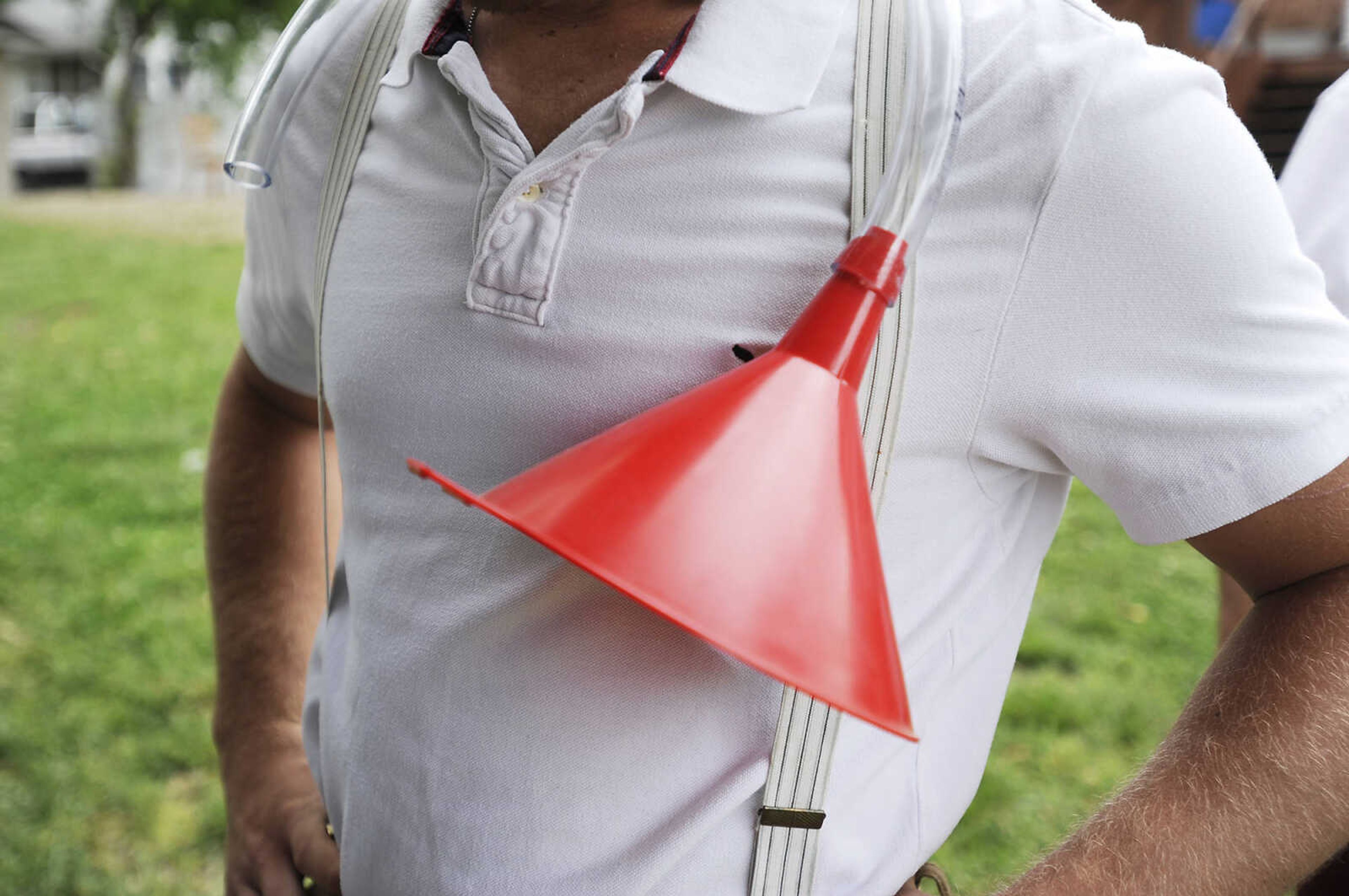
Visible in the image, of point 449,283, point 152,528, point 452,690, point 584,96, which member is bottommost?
point 152,528

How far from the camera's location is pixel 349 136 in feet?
3.76

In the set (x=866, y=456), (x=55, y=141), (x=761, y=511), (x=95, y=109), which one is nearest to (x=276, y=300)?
(x=866, y=456)

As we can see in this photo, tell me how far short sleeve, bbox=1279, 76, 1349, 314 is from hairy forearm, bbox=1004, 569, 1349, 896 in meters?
0.57

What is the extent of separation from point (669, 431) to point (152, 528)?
15.4 feet

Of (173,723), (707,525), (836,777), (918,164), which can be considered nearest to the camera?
(707,525)

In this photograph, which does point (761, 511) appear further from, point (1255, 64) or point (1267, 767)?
point (1255, 64)

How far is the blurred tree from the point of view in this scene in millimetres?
16375

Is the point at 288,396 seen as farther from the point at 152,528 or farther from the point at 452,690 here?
the point at 152,528

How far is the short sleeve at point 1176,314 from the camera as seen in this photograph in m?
0.82

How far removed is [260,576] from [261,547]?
0.04m

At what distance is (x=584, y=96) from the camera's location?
1018 millimetres

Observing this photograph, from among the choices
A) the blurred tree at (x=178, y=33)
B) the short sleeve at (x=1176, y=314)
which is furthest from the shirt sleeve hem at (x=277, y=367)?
the blurred tree at (x=178, y=33)

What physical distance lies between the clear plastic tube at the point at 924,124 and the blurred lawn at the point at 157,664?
1.87 feet

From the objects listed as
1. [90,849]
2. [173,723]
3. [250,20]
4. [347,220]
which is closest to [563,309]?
[347,220]
